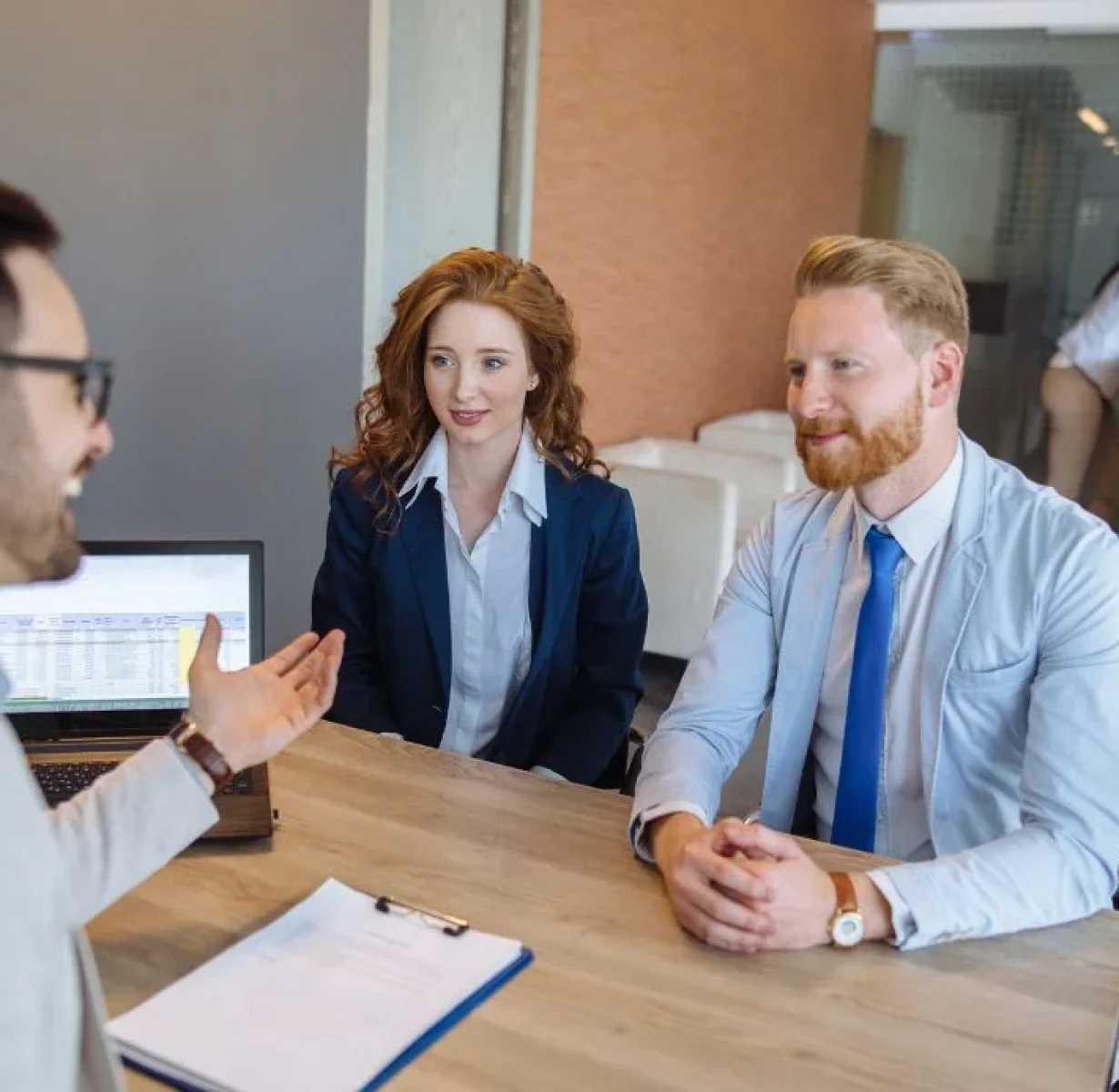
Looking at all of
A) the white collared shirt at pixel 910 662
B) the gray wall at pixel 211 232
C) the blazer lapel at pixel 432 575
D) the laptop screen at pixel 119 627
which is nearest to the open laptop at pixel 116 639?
the laptop screen at pixel 119 627

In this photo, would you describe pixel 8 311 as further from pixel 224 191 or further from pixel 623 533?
pixel 224 191

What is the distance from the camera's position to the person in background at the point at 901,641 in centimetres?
146

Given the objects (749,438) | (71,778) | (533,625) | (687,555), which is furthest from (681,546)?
(71,778)

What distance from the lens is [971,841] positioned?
165 centimetres

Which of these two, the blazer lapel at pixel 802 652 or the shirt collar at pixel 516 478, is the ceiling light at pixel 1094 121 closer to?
the shirt collar at pixel 516 478

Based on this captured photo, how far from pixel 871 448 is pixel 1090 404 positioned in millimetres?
3551

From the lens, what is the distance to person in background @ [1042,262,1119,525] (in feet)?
15.0

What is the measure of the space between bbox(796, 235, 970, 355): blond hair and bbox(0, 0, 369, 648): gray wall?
1.61 m

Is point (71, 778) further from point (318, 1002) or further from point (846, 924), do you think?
point (846, 924)

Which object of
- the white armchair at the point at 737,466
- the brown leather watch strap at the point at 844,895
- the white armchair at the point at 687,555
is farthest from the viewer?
the white armchair at the point at 737,466

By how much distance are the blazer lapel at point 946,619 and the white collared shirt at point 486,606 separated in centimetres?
74

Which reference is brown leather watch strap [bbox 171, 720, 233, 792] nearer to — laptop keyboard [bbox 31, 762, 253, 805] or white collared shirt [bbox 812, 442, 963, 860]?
laptop keyboard [bbox 31, 762, 253, 805]

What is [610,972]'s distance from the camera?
122 cm

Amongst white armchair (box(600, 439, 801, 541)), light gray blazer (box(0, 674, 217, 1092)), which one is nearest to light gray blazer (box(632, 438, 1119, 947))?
light gray blazer (box(0, 674, 217, 1092))
